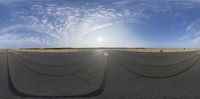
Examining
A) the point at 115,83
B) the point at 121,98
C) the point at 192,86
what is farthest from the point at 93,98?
the point at 192,86

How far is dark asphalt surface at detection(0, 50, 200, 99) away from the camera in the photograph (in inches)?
462

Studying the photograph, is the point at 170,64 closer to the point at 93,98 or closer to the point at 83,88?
the point at 93,98

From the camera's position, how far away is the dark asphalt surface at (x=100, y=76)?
1173 cm

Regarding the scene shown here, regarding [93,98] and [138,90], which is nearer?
[93,98]

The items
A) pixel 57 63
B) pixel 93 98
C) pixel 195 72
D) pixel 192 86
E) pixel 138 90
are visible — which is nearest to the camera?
pixel 57 63

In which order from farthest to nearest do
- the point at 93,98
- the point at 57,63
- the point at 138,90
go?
the point at 138,90
the point at 93,98
the point at 57,63

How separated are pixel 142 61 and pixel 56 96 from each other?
163 inches

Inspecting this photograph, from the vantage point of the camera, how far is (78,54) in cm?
1199

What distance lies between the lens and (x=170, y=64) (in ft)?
39.2

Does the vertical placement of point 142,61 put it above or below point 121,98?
above

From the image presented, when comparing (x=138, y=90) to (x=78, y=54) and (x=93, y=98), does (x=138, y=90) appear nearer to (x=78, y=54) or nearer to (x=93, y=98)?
(x=93, y=98)

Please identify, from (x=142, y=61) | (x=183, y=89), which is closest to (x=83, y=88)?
(x=142, y=61)

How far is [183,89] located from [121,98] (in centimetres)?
401

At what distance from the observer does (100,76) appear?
1717 cm
